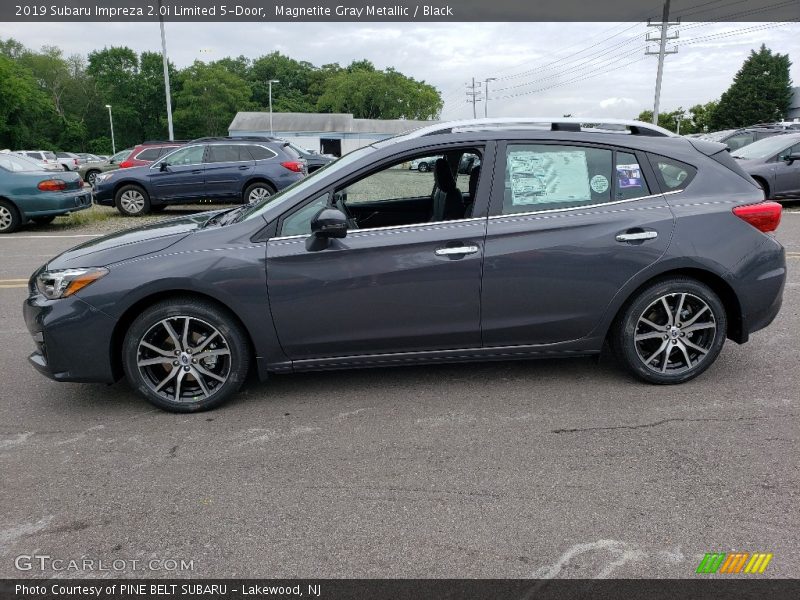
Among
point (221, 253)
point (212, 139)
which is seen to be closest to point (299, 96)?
point (212, 139)

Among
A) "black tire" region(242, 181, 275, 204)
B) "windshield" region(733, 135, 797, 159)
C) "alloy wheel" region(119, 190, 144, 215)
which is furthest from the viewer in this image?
"alloy wheel" region(119, 190, 144, 215)

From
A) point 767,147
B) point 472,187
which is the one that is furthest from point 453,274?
point 767,147

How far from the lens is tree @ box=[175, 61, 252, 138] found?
85875 millimetres

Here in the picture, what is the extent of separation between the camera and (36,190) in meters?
12.3

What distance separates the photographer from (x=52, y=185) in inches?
488

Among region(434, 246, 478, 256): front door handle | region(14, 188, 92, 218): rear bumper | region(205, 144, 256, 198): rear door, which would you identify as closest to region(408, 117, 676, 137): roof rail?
region(434, 246, 478, 256): front door handle

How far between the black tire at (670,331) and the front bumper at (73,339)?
10.4 ft

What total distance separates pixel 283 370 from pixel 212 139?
1232cm

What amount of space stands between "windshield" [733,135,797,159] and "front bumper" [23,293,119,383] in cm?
1413

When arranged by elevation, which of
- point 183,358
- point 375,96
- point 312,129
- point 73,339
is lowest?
point 183,358

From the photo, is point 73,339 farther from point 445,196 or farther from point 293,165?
point 293,165

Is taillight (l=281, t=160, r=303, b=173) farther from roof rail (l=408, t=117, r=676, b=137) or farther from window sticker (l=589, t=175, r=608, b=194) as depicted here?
window sticker (l=589, t=175, r=608, b=194)

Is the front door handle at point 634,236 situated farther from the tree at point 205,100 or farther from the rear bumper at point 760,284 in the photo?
the tree at point 205,100

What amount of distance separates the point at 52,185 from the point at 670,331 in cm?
1198
